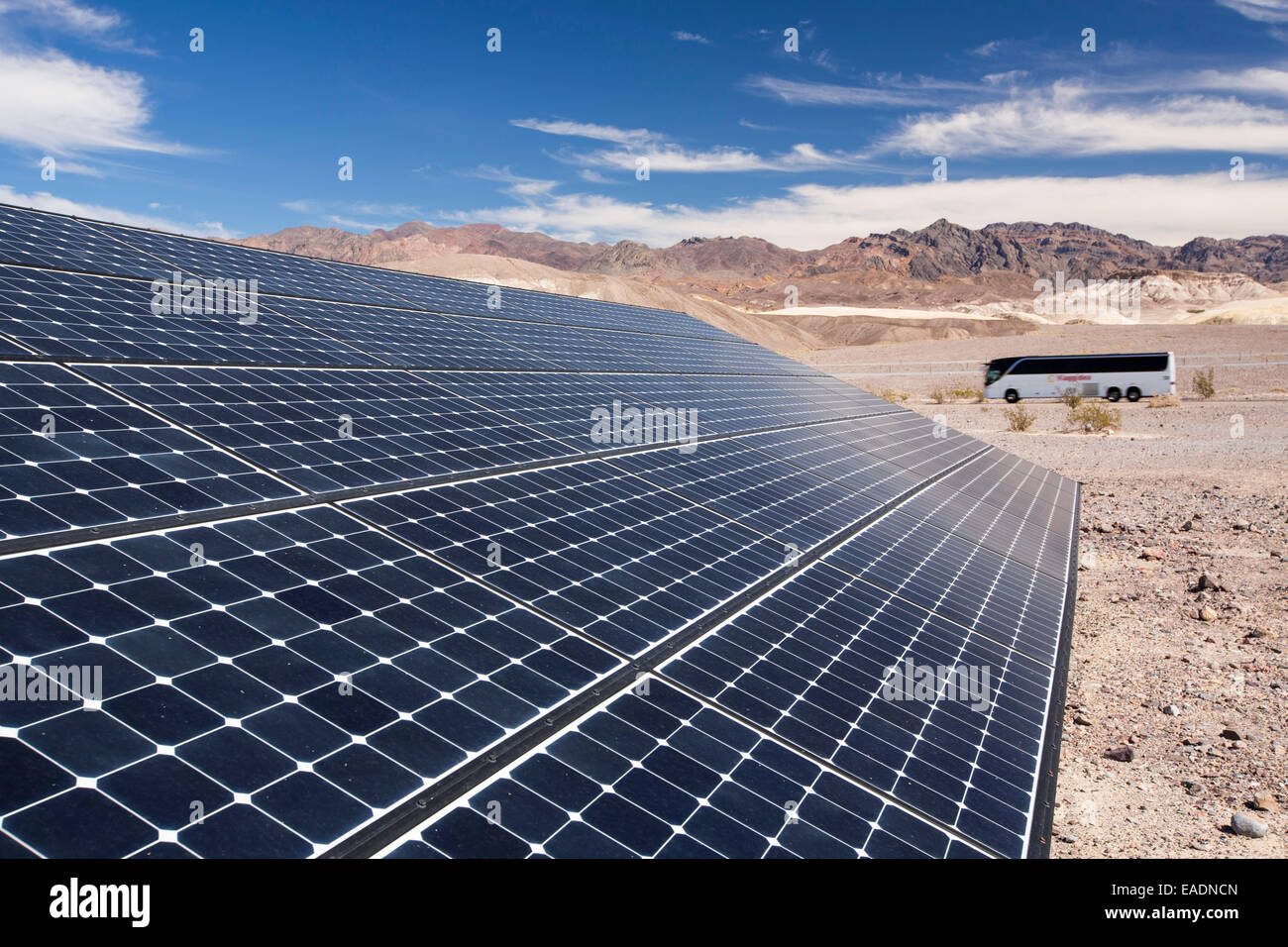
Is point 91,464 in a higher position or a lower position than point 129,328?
lower

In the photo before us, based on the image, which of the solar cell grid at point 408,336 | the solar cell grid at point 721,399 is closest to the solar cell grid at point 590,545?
the solar cell grid at point 408,336

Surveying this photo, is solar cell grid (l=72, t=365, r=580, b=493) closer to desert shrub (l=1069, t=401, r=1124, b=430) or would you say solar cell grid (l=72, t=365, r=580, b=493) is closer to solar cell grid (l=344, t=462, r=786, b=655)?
solar cell grid (l=344, t=462, r=786, b=655)

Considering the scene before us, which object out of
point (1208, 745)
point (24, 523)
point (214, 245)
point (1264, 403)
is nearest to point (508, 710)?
point (24, 523)

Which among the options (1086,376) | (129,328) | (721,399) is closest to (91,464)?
(129,328)

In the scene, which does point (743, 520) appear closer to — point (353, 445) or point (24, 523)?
point (353, 445)

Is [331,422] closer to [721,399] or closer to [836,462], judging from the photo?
[836,462]
